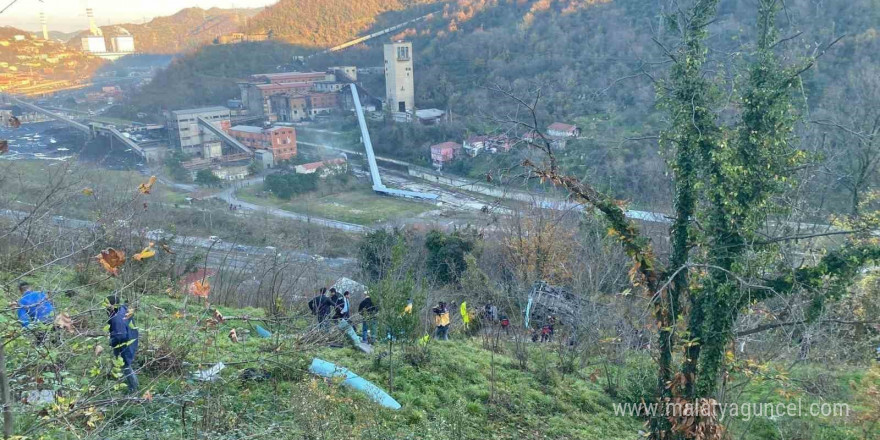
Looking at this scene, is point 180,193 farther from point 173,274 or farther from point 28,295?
point 28,295

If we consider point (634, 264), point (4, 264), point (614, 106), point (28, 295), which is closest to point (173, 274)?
point (4, 264)

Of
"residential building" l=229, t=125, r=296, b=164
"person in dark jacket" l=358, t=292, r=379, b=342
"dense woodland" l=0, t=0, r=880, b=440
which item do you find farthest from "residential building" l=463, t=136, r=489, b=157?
"person in dark jacket" l=358, t=292, r=379, b=342

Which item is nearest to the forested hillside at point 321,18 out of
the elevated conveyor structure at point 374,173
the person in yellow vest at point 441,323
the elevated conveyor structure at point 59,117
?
the elevated conveyor structure at point 374,173

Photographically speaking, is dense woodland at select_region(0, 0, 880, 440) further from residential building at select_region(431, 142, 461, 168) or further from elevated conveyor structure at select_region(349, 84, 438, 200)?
residential building at select_region(431, 142, 461, 168)

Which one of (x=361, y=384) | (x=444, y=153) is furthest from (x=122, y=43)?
(x=361, y=384)

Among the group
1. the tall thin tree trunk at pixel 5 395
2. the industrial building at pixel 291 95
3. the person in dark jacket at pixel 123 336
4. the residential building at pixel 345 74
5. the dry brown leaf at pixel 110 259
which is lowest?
the person in dark jacket at pixel 123 336

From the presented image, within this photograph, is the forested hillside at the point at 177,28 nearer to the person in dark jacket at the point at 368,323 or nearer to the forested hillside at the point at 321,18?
the forested hillside at the point at 321,18
